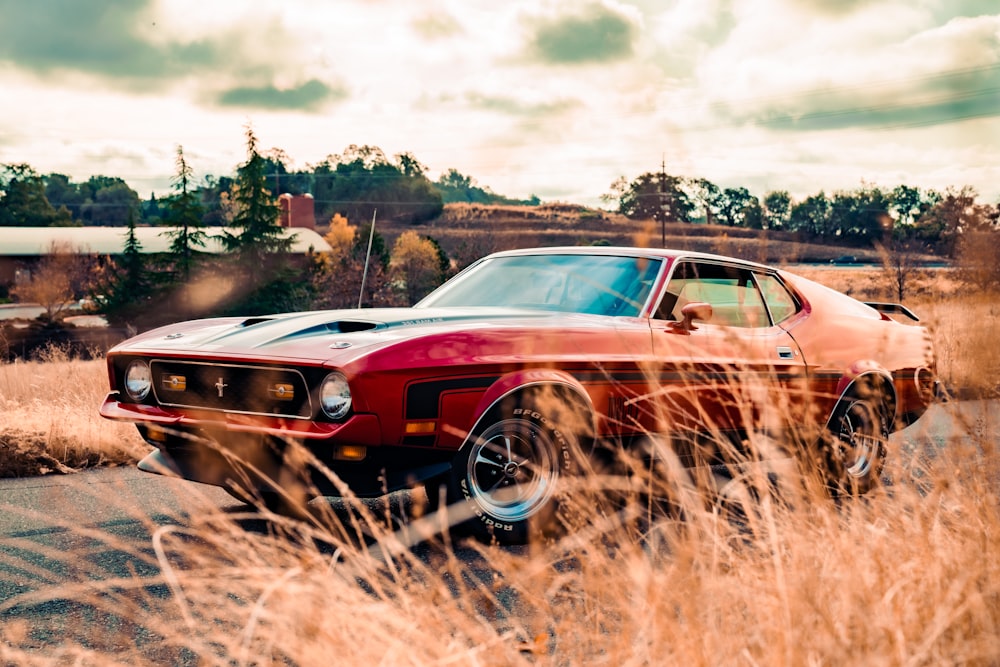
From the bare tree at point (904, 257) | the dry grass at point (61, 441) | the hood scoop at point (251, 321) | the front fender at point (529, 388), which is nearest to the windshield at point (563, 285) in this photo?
the front fender at point (529, 388)

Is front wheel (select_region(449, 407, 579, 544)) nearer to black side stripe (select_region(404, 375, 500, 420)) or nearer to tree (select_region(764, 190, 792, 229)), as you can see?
black side stripe (select_region(404, 375, 500, 420))

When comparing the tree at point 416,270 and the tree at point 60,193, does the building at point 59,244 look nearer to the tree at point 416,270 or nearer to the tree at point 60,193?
the tree at point 416,270

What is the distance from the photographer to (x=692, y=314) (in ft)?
16.3

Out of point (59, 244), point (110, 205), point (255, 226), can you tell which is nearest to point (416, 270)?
point (255, 226)

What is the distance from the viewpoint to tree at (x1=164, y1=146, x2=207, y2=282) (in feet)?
189

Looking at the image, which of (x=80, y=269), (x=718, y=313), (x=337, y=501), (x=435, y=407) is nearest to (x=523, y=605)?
(x=435, y=407)

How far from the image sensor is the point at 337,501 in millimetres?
5391

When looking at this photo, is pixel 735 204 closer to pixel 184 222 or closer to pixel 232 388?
pixel 184 222

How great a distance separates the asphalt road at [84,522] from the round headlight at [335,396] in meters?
0.68

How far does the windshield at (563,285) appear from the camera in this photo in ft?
17.0

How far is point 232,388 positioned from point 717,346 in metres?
2.51

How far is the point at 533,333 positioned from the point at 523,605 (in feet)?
4.66

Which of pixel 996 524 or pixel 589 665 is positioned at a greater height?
pixel 996 524

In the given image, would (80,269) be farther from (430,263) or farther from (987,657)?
(987,657)
